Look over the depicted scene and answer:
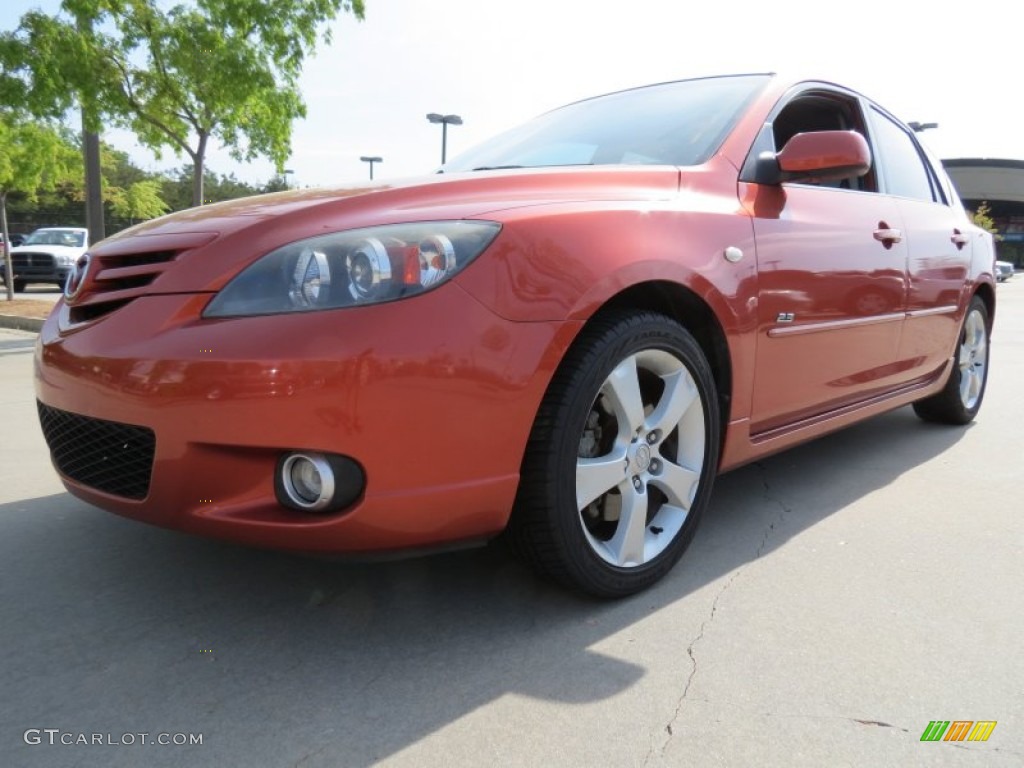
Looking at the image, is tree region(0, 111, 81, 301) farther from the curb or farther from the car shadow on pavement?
the car shadow on pavement

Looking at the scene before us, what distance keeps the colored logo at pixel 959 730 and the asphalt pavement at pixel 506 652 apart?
0.05 ft

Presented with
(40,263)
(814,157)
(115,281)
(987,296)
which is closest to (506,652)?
(115,281)

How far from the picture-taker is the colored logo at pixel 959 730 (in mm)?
1711

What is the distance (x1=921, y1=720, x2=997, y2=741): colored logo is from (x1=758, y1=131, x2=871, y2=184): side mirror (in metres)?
1.73

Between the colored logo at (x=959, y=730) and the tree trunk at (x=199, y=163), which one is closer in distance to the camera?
the colored logo at (x=959, y=730)

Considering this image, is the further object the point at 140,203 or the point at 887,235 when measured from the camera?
the point at 140,203

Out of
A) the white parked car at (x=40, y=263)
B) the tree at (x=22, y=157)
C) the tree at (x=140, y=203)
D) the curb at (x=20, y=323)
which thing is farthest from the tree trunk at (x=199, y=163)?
the tree at (x=140, y=203)

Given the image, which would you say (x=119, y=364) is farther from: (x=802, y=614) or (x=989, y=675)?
(x=989, y=675)

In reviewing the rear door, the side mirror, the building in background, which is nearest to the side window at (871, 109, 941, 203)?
the rear door

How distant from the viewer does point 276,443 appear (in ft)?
5.82

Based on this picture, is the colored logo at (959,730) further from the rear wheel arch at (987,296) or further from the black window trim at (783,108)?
the rear wheel arch at (987,296)

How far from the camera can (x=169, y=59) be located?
Answer: 10477 mm

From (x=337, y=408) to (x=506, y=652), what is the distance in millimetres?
756

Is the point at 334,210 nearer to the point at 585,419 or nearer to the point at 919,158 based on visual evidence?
the point at 585,419
